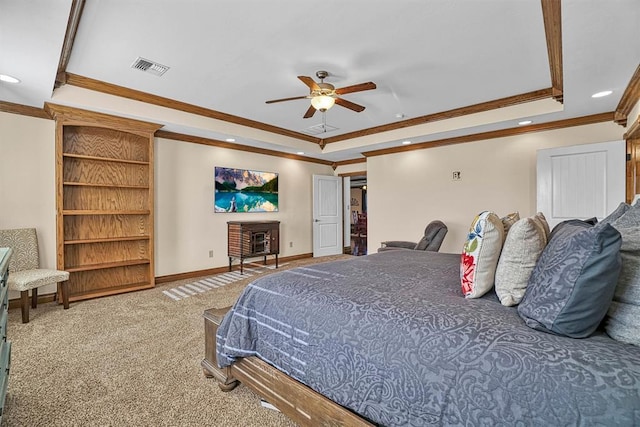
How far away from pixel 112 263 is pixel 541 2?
17.0 ft

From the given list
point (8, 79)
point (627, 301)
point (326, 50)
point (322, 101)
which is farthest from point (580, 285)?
point (8, 79)

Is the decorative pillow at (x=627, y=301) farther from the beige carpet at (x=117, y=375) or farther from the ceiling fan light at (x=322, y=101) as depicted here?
the ceiling fan light at (x=322, y=101)

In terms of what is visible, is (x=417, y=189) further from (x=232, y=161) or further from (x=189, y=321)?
(x=189, y=321)

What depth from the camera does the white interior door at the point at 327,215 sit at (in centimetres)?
700

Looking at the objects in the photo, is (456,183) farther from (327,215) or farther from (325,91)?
(325,91)

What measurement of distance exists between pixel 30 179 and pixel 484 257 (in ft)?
15.7

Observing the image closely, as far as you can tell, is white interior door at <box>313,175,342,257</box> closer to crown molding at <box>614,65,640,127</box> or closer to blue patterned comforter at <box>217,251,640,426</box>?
crown molding at <box>614,65,640,127</box>

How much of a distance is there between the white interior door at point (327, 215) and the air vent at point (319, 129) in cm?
140

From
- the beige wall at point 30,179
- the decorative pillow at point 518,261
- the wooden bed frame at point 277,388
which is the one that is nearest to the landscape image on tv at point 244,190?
the beige wall at point 30,179

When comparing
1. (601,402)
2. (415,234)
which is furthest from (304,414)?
(415,234)

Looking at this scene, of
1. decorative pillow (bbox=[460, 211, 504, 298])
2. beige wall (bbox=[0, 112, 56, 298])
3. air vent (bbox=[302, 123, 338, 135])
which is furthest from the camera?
air vent (bbox=[302, 123, 338, 135])

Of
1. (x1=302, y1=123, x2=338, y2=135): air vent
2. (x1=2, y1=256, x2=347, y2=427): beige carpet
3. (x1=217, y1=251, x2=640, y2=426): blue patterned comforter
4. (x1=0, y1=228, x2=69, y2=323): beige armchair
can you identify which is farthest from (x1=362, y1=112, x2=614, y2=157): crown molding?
(x1=0, y1=228, x2=69, y2=323): beige armchair

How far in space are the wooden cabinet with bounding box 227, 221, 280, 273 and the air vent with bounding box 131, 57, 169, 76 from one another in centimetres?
269

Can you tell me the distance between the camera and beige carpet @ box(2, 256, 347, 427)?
168 centimetres
